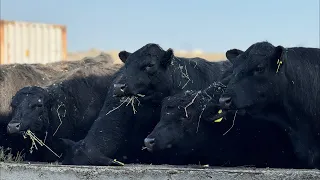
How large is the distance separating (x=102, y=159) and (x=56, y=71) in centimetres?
336

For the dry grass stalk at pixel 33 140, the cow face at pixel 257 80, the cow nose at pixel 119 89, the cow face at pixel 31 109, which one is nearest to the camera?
the cow face at pixel 257 80

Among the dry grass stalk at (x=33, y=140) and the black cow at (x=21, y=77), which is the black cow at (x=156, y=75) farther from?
the black cow at (x=21, y=77)

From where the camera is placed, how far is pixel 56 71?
397 inches

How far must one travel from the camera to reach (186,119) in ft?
23.5

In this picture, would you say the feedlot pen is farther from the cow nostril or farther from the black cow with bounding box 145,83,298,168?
the black cow with bounding box 145,83,298,168

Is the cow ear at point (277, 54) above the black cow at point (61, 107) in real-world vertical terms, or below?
above

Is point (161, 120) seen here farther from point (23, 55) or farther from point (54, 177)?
point (23, 55)

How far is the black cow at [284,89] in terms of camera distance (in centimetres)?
679

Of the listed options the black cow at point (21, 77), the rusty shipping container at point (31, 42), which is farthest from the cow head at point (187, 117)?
the rusty shipping container at point (31, 42)

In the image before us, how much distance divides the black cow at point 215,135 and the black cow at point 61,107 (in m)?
1.82

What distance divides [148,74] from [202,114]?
841 mm

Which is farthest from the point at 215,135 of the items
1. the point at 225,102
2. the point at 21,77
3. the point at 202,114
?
the point at 21,77

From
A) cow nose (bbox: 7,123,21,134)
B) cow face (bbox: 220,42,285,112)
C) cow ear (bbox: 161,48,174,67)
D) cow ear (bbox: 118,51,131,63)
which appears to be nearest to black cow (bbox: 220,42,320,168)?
cow face (bbox: 220,42,285,112)

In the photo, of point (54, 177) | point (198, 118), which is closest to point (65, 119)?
point (198, 118)
